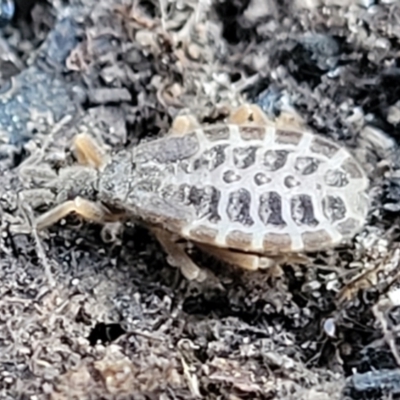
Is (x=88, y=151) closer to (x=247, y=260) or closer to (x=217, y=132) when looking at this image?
(x=217, y=132)

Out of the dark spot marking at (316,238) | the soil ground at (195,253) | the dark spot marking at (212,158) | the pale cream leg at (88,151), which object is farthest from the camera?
the pale cream leg at (88,151)

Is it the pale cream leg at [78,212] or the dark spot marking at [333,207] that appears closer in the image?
the dark spot marking at [333,207]

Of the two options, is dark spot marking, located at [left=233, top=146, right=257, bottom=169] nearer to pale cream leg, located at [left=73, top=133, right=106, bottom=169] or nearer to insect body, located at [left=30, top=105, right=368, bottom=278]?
insect body, located at [left=30, top=105, right=368, bottom=278]

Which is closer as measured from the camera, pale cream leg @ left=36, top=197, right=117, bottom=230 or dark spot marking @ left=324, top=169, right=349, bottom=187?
dark spot marking @ left=324, top=169, right=349, bottom=187

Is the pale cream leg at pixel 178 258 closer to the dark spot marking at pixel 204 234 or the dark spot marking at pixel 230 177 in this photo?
the dark spot marking at pixel 204 234

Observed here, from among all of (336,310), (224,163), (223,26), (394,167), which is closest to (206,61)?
(223,26)

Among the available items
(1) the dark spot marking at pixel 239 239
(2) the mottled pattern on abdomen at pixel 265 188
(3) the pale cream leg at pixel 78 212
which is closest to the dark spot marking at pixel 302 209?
(2) the mottled pattern on abdomen at pixel 265 188

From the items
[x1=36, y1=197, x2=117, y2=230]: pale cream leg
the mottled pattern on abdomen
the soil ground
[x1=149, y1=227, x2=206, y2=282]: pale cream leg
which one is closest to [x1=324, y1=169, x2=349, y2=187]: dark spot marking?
the mottled pattern on abdomen
